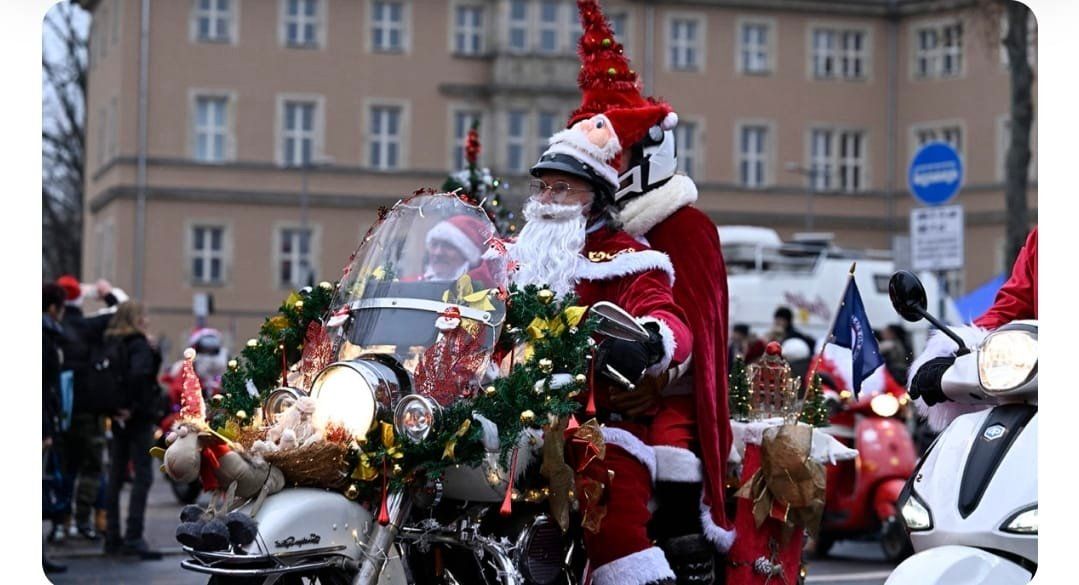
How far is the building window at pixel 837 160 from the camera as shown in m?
62.5

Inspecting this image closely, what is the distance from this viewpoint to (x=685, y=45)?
60219 mm

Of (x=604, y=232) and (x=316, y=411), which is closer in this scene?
(x=316, y=411)

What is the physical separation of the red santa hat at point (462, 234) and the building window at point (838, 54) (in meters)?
56.3

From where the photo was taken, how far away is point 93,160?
5894 cm

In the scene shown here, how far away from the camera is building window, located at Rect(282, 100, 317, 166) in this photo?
58.0 m

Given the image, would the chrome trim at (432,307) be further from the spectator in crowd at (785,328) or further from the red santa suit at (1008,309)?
the spectator in crowd at (785,328)

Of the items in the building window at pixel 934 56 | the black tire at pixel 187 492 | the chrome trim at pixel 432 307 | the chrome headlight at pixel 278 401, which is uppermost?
the building window at pixel 934 56

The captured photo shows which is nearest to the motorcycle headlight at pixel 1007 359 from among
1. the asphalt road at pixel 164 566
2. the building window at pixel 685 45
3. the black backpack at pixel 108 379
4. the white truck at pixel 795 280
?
the asphalt road at pixel 164 566

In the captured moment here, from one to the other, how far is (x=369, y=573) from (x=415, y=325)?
0.89 metres

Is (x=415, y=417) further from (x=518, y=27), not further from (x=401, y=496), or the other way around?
(x=518, y=27)

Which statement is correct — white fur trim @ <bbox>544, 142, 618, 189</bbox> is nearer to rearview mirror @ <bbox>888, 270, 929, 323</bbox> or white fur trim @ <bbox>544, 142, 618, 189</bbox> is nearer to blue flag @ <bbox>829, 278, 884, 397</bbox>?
blue flag @ <bbox>829, 278, 884, 397</bbox>
